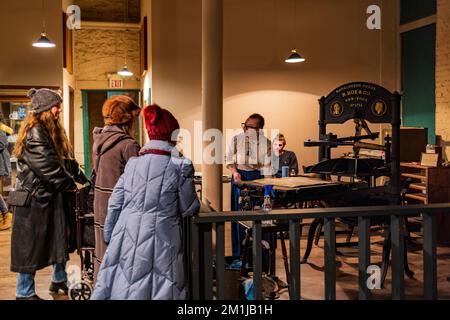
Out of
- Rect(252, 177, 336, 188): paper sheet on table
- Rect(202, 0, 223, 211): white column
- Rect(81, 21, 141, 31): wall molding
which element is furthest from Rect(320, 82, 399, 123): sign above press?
Rect(81, 21, 141, 31): wall molding

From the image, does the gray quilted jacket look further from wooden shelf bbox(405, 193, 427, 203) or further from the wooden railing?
wooden shelf bbox(405, 193, 427, 203)

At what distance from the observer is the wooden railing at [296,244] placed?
9.51ft

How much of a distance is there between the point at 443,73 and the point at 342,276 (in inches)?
146

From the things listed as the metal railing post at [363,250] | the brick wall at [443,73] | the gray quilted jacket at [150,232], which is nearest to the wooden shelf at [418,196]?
the brick wall at [443,73]

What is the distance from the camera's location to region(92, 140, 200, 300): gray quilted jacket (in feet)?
9.25

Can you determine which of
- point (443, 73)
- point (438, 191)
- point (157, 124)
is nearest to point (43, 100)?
point (157, 124)

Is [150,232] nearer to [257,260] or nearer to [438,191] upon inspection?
[257,260]

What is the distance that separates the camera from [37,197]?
4016 mm

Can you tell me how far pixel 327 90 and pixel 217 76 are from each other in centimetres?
376

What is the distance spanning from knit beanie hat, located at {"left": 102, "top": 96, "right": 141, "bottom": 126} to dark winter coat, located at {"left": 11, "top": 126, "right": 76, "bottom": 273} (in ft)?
2.09

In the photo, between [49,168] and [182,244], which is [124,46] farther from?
[182,244]

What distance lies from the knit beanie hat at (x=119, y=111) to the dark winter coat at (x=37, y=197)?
64 cm

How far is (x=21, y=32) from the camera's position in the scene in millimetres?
9023
